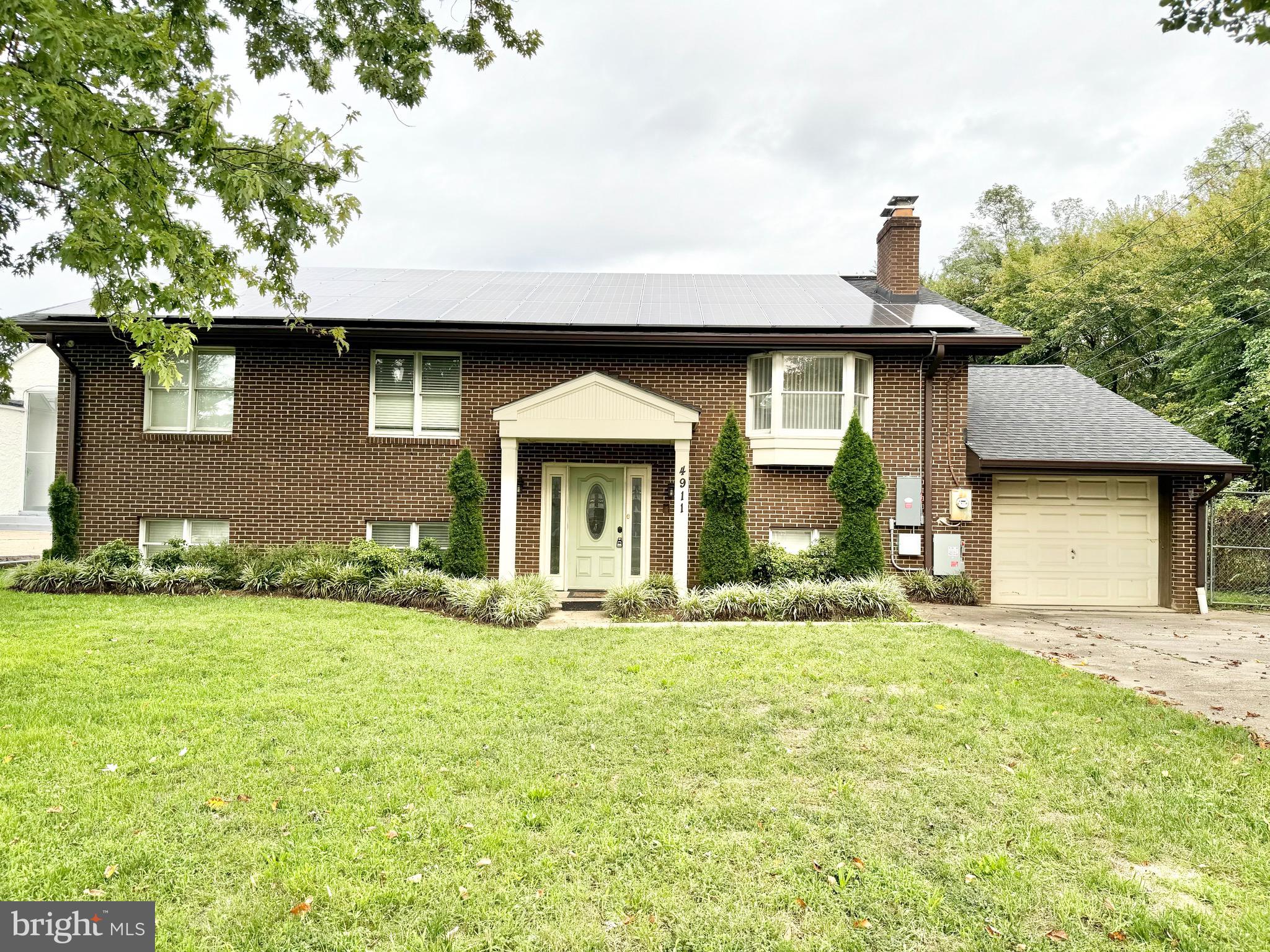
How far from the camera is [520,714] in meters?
5.43

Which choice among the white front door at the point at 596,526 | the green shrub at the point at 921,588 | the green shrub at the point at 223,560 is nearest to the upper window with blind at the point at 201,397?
the green shrub at the point at 223,560

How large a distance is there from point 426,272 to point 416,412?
5.55 metres

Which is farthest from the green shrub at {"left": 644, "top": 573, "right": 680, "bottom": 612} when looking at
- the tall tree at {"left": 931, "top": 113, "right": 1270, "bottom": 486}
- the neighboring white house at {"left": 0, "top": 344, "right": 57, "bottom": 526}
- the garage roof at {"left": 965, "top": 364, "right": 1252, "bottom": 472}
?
the neighboring white house at {"left": 0, "top": 344, "right": 57, "bottom": 526}

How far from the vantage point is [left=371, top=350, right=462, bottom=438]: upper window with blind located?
12.3 meters

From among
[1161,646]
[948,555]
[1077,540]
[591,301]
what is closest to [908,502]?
[948,555]

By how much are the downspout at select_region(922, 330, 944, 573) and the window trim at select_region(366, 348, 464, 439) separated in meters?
8.06

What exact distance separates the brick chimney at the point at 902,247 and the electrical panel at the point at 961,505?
481 cm

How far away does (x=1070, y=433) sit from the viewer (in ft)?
41.1

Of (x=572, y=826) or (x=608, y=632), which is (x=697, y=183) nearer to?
(x=608, y=632)

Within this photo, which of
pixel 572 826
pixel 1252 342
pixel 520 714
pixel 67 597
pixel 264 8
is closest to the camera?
pixel 572 826

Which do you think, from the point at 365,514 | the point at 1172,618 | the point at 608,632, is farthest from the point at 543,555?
the point at 1172,618

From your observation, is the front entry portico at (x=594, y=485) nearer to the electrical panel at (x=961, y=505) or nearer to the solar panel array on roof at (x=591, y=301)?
the solar panel array on roof at (x=591, y=301)

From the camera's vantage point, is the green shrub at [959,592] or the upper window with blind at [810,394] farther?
the upper window with blind at [810,394]

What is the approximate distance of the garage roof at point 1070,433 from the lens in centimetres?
1146
